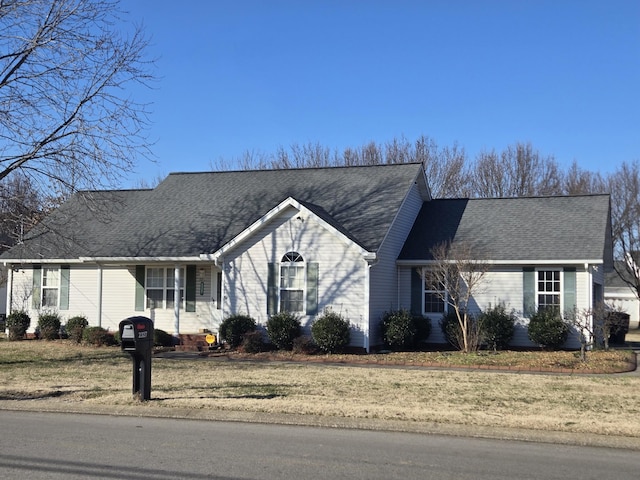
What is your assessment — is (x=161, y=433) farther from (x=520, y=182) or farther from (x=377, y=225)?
(x=520, y=182)

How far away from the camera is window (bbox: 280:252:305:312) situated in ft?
68.5

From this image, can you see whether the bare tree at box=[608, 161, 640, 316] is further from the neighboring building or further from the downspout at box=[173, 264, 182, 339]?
the downspout at box=[173, 264, 182, 339]

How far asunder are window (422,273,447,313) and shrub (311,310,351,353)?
11.7 feet

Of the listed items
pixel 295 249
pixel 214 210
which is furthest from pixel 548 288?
pixel 214 210

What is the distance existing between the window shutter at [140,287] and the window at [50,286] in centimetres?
387

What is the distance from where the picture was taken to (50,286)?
25938mm

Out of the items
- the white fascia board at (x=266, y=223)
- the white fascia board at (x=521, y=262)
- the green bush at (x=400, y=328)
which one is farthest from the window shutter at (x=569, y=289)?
the white fascia board at (x=266, y=223)

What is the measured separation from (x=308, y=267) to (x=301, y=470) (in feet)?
44.6

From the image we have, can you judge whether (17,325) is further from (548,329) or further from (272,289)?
(548,329)

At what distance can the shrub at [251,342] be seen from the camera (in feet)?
65.8

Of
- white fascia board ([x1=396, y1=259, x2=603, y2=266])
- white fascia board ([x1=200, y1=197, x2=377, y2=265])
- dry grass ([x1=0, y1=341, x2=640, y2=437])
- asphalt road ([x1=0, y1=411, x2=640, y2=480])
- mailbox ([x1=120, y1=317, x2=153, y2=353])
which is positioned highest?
white fascia board ([x1=200, y1=197, x2=377, y2=265])

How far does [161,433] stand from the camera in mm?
9188

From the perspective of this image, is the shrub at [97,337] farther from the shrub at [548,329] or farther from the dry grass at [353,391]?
the shrub at [548,329]

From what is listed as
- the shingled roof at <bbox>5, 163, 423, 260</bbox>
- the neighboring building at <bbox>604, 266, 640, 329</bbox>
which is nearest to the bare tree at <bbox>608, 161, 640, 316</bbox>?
the neighboring building at <bbox>604, 266, 640, 329</bbox>
